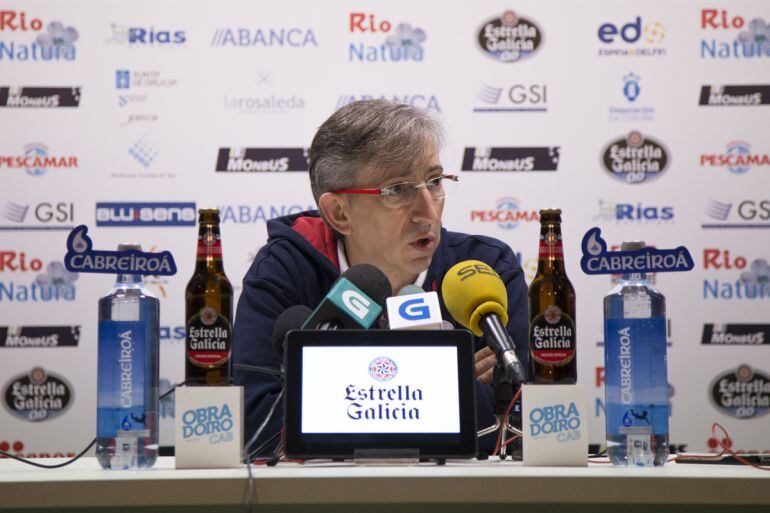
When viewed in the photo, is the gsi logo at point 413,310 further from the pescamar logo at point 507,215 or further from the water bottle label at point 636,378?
the pescamar logo at point 507,215

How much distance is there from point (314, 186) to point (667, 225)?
2.12 meters

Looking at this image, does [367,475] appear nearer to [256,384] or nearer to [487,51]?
[256,384]

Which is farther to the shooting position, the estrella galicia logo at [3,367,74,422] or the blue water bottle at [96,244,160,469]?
the estrella galicia logo at [3,367,74,422]

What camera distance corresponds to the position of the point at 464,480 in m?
0.98

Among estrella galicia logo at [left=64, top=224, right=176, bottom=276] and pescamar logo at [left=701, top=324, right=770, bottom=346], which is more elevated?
estrella galicia logo at [left=64, top=224, right=176, bottom=276]

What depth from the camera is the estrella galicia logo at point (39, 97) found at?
3.86 meters

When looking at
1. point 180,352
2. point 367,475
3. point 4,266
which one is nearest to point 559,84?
point 180,352

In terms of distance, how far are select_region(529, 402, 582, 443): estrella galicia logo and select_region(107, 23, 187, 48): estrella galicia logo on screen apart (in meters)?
3.11

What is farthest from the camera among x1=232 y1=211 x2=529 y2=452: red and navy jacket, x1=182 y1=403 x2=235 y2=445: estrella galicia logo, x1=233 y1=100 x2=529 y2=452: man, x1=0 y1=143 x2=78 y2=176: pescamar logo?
x1=0 y1=143 x2=78 y2=176: pescamar logo

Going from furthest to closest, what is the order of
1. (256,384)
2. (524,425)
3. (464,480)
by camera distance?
(256,384) → (524,425) → (464,480)

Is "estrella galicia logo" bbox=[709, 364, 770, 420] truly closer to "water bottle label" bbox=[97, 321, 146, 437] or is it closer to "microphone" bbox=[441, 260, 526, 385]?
"microphone" bbox=[441, 260, 526, 385]

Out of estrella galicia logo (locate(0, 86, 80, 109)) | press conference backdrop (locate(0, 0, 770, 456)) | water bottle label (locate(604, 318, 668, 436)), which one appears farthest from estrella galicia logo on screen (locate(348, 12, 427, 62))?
water bottle label (locate(604, 318, 668, 436))

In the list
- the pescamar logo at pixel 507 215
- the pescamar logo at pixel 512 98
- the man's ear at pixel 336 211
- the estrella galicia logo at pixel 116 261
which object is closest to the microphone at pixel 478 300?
the estrella galicia logo at pixel 116 261

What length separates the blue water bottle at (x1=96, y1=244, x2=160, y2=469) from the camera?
47.6 inches
